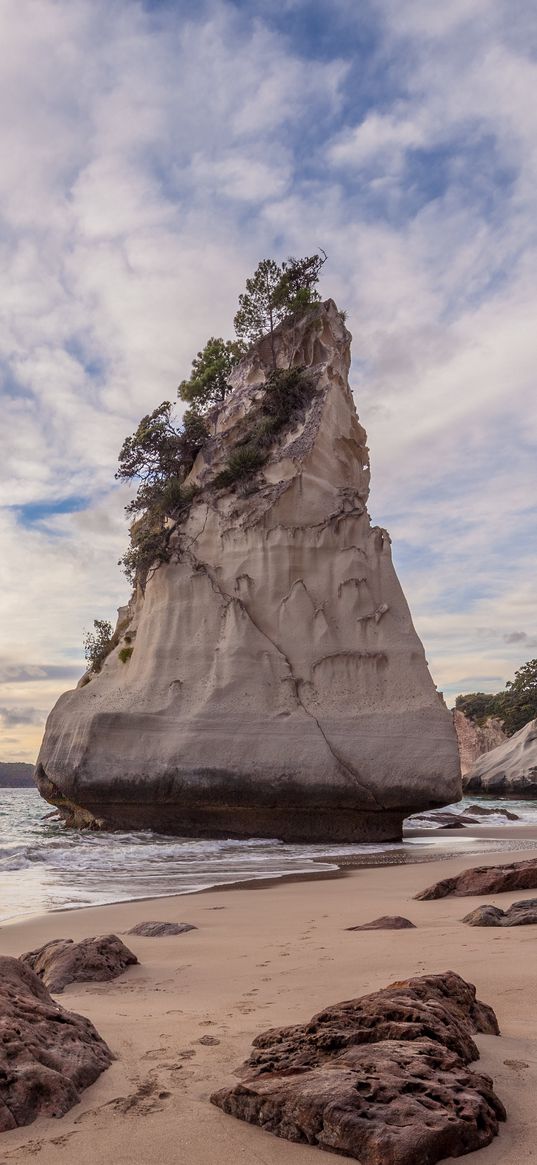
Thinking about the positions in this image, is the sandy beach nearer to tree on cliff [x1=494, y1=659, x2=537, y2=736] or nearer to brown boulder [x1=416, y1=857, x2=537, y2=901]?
brown boulder [x1=416, y1=857, x2=537, y2=901]

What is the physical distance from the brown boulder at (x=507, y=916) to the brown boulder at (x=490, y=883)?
1.60m

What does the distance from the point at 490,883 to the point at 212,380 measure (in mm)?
22431

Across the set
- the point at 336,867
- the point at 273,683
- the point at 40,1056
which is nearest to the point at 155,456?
the point at 273,683

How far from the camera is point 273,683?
1778 cm

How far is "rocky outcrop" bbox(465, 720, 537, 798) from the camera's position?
49281 mm

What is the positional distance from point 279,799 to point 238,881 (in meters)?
6.36

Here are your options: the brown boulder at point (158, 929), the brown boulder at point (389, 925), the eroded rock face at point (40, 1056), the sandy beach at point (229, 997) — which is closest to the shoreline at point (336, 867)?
the sandy beach at point (229, 997)

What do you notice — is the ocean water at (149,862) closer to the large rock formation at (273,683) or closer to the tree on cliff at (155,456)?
the large rock formation at (273,683)

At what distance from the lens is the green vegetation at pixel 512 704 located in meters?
71.4

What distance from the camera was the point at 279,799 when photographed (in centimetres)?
1619

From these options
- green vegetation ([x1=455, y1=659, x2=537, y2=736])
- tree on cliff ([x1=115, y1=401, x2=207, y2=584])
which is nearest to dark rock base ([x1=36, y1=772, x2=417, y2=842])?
tree on cliff ([x1=115, y1=401, x2=207, y2=584])

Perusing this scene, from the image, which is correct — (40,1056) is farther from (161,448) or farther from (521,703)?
(521,703)

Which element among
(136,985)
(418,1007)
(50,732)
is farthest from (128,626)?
(418,1007)

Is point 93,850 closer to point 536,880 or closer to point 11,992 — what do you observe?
point 536,880
